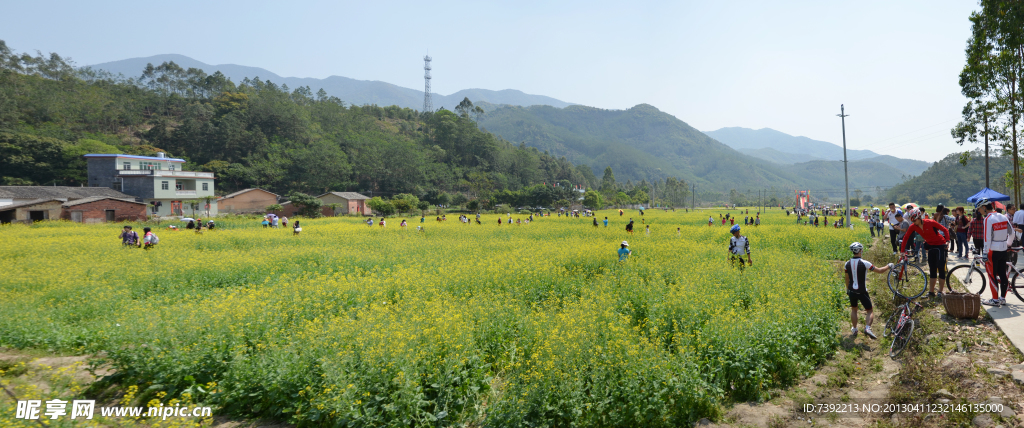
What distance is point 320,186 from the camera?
76.0 m

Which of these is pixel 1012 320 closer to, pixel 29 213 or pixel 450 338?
pixel 450 338

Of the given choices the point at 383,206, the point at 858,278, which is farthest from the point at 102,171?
the point at 858,278

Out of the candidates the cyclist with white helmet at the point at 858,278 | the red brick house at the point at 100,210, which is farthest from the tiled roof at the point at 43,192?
the cyclist with white helmet at the point at 858,278

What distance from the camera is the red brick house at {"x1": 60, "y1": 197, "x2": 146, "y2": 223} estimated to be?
112 ft

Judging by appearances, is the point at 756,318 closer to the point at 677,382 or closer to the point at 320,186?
the point at 677,382

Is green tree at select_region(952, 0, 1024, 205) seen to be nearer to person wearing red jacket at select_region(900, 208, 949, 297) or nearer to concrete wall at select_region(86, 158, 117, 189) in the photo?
person wearing red jacket at select_region(900, 208, 949, 297)

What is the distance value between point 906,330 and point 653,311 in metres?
4.06

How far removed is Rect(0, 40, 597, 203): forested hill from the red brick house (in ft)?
93.4

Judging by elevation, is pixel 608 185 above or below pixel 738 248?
above

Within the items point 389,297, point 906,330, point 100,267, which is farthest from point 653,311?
point 100,267

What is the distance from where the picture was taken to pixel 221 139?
75.1 m

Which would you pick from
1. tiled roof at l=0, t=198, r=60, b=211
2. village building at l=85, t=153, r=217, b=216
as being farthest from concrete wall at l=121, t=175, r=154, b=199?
tiled roof at l=0, t=198, r=60, b=211

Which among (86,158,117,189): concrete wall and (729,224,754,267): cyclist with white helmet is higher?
(86,158,117,189): concrete wall

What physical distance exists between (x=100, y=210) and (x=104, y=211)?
0.30m
